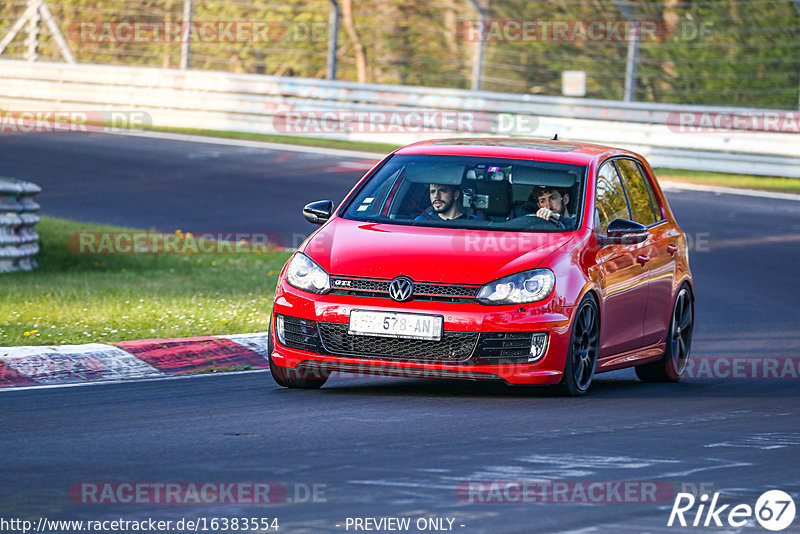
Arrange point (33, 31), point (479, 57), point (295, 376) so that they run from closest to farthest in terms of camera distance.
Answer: point (295, 376)
point (479, 57)
point (33, 31)

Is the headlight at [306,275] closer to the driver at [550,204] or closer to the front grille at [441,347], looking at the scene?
the front grille at [441,347]

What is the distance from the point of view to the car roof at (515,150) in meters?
9.80

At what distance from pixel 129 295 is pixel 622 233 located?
502cm

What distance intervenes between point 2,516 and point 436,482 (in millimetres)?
1739

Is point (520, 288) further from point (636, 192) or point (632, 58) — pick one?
point (632, 58)

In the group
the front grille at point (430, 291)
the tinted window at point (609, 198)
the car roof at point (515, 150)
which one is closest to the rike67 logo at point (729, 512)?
the front grille at point (430, 291)

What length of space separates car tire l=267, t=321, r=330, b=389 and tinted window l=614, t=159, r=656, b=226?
2.54m

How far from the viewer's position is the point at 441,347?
845 centimetres

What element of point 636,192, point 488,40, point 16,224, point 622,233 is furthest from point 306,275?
point 488,40

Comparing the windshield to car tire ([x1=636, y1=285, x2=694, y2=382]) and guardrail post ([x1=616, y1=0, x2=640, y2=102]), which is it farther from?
guardrail post ([x1=616, y1=0, x2=640, y2=102])

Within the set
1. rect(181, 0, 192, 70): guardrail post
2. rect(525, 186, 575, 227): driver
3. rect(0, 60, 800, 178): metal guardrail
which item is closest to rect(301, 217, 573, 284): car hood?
rect(525, 186, 575, 227): driver

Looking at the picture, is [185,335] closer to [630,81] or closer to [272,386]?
[272,386]

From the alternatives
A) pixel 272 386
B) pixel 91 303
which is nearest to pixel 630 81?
pixel 91 303

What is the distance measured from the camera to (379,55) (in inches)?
1454
